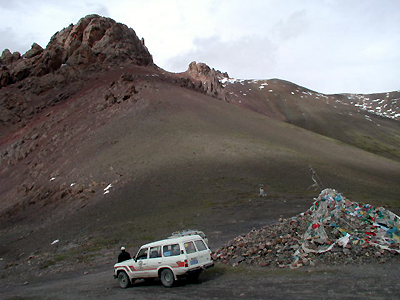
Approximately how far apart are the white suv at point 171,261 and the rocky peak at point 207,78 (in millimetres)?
79656

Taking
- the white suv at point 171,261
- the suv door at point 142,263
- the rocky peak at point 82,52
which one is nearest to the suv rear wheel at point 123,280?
the white suv at point 171,261

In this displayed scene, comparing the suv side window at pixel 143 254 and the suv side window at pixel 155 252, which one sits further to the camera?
the suv side window at pixel 143 254

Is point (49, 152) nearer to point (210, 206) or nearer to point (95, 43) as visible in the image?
point (210, 206)

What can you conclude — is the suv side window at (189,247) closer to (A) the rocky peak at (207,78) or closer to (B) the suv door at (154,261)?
(B) the suv door at (154,261)

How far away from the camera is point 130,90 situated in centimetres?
6900

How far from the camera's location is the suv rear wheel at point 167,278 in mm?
14016

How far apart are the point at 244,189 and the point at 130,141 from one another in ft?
65.2

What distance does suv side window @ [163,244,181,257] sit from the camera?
1388 centimetres

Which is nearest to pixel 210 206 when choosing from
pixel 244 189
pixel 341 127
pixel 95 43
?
pixel 244 189

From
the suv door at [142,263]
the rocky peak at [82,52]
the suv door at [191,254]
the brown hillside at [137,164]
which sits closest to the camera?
the suv door at [191,254]

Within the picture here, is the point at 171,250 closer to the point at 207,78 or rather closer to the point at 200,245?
the point at 200,245

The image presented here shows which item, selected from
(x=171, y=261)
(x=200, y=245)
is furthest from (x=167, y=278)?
(x=200, y=245)

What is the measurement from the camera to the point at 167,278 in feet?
46.6

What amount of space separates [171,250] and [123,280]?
3.06 m
